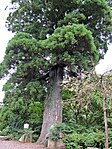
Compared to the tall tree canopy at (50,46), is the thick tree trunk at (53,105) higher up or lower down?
→ lower down

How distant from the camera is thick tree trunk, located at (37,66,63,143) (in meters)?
9.42

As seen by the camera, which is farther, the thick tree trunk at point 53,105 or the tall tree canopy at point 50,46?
the thick tree trunk at point 53,105

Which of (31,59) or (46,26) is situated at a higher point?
(46,26)

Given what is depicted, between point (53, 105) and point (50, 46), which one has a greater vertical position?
point (50, 46)

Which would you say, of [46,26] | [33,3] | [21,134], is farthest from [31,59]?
[21,134]

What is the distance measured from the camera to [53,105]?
9609 mm

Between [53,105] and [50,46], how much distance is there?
218cm

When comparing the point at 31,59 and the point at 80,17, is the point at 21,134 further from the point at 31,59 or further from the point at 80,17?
the point at 80,17

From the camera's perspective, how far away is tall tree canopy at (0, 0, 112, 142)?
9023 millimetres

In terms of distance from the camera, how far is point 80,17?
31.8 ft

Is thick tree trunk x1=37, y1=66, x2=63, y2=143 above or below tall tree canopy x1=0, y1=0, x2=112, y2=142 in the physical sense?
below

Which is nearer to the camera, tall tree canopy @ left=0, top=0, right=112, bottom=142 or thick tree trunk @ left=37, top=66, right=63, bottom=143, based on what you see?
tall tree canopy @ left=0, top=0, right=112, bottom=142

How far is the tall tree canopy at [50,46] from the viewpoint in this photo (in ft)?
29.6

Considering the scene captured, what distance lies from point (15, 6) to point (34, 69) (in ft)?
9.91
